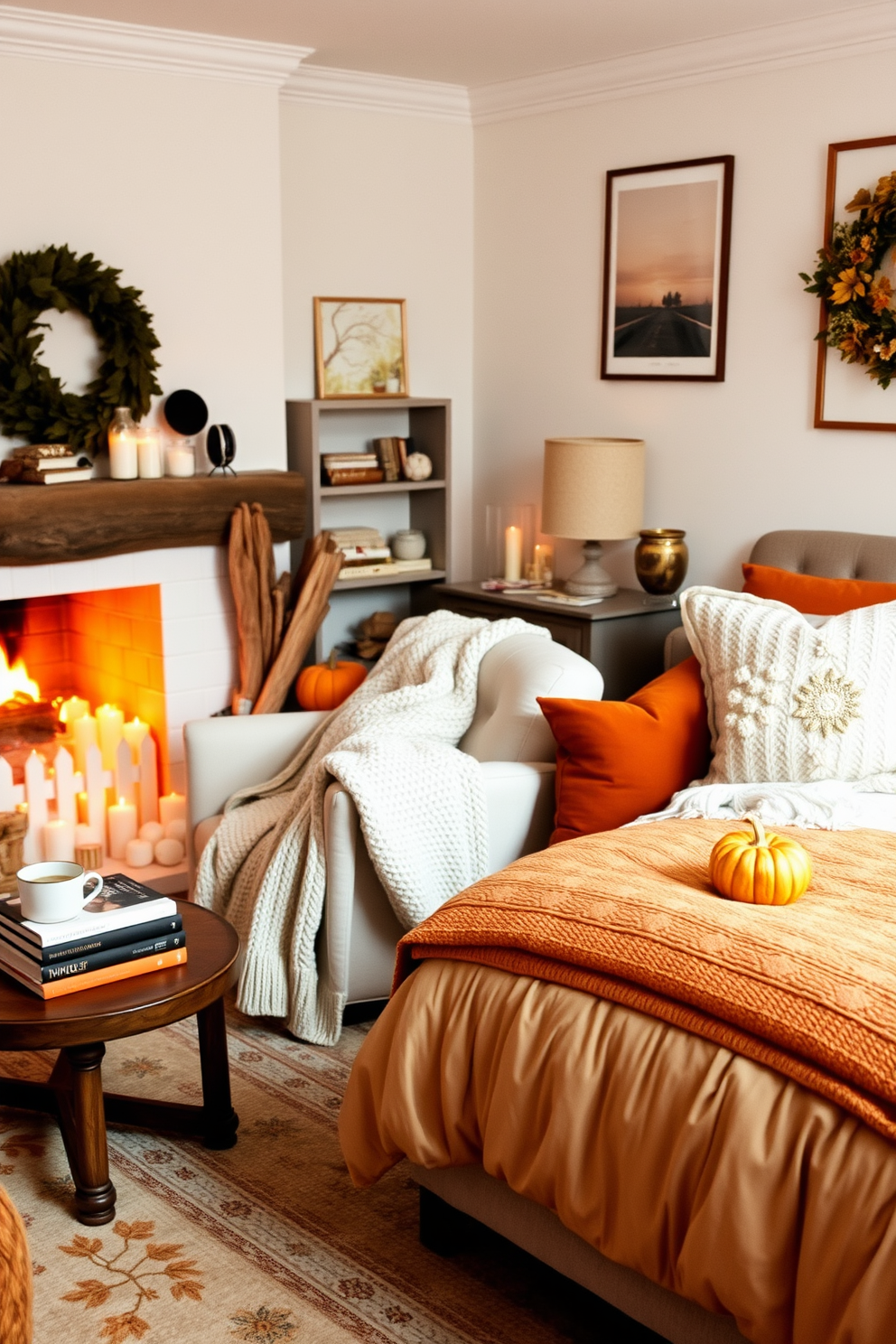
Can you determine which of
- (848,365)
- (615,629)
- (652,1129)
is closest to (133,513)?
(615,629)

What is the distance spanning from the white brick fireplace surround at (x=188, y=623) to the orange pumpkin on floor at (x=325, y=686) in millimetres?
257

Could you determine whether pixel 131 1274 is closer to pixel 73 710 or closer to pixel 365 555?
pixel 73 710

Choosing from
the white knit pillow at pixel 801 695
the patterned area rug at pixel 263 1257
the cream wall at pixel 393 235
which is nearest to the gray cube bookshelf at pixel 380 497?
the cream wall at pixel 393 235

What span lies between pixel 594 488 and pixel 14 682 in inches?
76.4

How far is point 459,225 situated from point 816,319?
1.58m

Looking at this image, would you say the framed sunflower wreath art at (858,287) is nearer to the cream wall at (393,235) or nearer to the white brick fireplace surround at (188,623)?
the cream wall at (393,235)

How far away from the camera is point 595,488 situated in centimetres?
407

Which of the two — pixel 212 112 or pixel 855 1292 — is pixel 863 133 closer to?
pixel 212 112

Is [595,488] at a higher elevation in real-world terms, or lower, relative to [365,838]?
higher

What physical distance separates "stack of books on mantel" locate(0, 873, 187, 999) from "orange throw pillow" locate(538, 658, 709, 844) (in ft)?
3.20

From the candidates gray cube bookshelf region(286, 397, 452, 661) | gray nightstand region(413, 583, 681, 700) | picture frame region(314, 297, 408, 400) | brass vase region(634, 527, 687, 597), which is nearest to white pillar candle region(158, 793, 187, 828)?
gray cube bookshelf region(286, 397, 452, 661)

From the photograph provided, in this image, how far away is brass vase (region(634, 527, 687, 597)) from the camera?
160 inches

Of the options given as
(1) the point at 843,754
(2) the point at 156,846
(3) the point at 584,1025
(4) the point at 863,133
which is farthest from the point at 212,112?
(3) the point at 584,1025

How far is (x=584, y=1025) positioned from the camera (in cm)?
190
